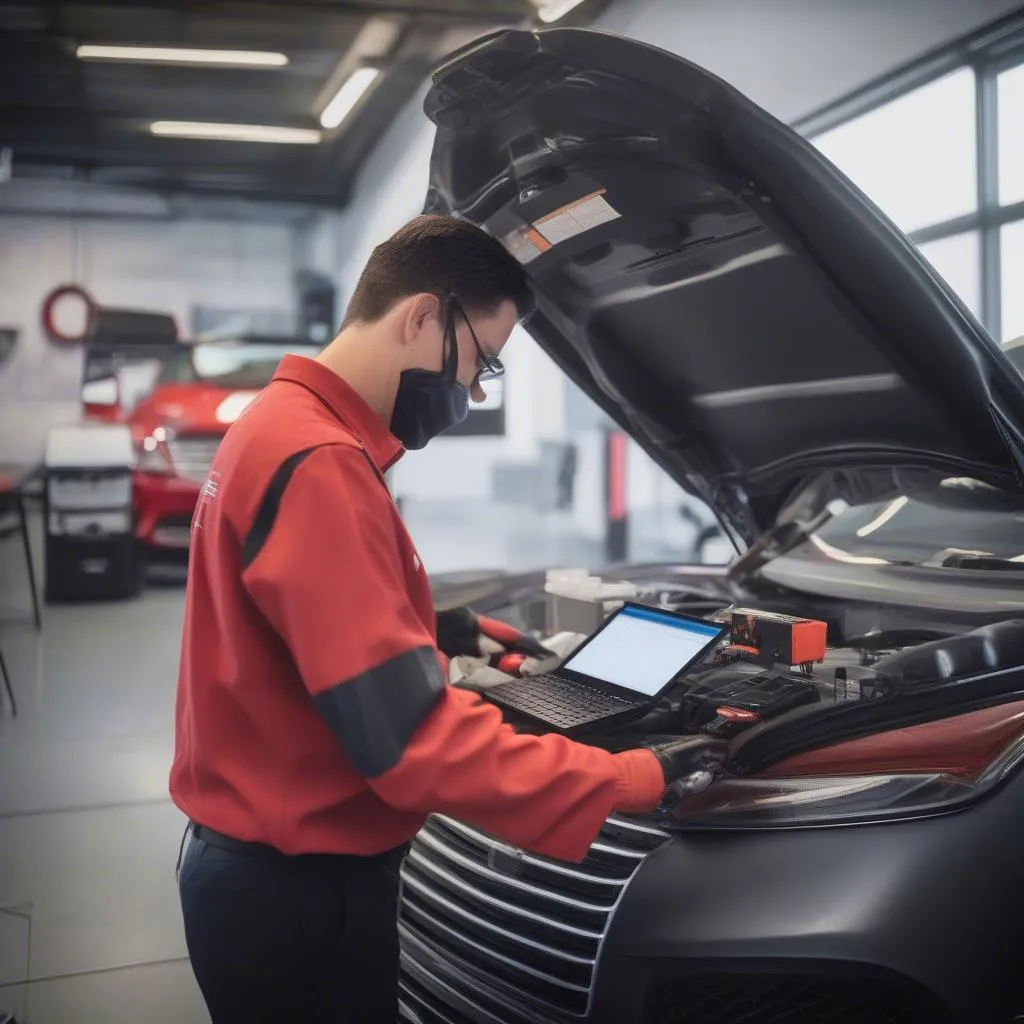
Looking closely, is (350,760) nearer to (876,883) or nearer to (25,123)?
(876,883)

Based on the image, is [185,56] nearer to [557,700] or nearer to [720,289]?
[720,289]

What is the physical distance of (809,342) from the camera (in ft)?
5.82

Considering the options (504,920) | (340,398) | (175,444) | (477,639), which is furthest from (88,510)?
(340,398)

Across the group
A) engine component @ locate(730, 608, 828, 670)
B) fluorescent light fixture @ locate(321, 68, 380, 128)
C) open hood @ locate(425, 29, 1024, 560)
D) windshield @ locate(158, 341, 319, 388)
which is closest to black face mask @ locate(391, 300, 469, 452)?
open hood @ locate(425, 29, 1024, 560)

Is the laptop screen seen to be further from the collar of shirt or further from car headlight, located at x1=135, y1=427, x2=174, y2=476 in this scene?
car headlight, located at x1=135, y1=427, x2=174, y2=476

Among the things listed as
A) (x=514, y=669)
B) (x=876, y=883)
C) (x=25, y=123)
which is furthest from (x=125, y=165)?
(x=876, y=883)

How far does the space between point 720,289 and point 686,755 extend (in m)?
0.93

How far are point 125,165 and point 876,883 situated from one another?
11178 mm

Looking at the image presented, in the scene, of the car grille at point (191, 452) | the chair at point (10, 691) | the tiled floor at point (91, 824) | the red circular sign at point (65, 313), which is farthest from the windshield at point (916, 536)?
the red circular sign at point (65, 313)

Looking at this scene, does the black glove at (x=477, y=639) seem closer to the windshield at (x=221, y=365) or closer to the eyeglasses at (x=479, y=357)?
the eyeglasses at (x=479, y=357)

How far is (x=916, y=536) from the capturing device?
2090mm

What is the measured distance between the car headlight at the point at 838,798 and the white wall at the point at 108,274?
10167mm

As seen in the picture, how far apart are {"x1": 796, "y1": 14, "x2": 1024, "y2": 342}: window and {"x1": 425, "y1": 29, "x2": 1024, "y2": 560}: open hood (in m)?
2.10

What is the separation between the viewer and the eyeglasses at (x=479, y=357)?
1.17 metres
